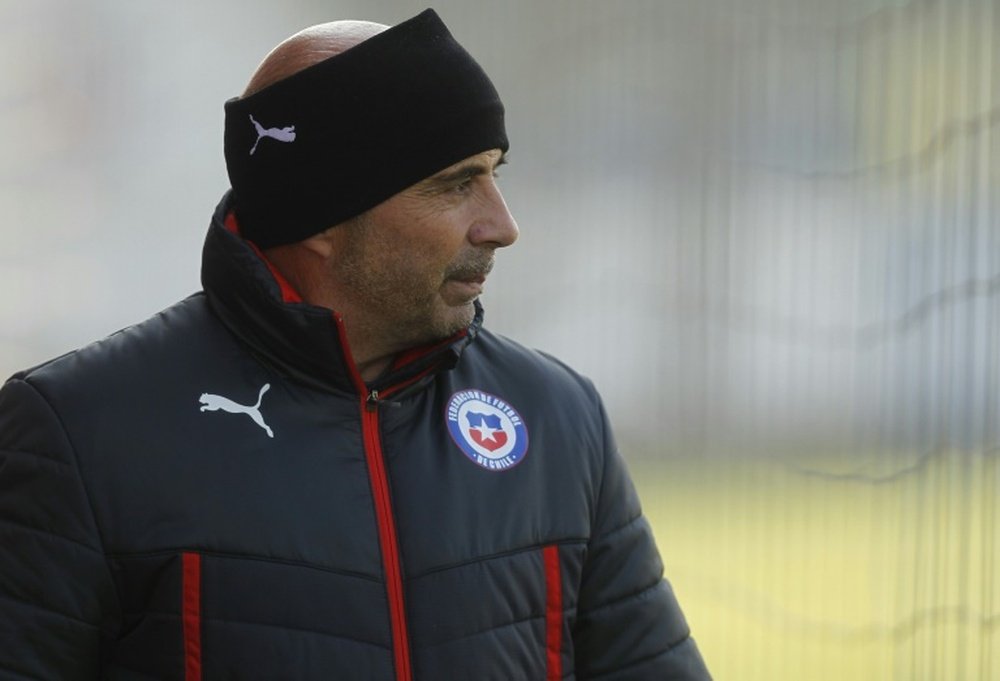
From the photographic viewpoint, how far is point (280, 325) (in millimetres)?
2281

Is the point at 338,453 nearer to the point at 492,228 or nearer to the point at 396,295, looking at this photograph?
the point at 396,295

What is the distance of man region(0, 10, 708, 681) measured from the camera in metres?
2.14

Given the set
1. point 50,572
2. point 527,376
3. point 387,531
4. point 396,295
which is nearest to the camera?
point 50,572

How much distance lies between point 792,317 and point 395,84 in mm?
1731

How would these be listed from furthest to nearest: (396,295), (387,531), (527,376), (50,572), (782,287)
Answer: (782,287) → (527,376) → (396,295) → (387,531) → (50,572)


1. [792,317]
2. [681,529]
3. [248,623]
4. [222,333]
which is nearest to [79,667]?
[248,623]

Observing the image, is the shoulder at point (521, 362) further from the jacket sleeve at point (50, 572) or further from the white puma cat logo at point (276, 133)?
the jacket sleeve at point (50, 572)

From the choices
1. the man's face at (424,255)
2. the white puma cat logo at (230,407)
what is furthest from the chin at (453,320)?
the white puma cat logo at (230,407)

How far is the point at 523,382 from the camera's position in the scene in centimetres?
253

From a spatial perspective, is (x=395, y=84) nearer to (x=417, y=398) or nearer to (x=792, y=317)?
(x=417, y=398)

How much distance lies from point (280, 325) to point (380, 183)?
10.7 inches

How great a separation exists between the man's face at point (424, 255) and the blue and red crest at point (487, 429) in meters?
0.12

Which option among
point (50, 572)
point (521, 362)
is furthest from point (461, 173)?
point (50, 572)

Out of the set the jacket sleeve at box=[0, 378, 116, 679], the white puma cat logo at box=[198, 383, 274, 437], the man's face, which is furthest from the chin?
the jacket sleeve at box=[0, 378, 116, 679]
